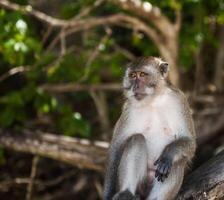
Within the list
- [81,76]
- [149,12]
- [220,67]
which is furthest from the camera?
[220,67]

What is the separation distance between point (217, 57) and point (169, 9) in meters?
1.49

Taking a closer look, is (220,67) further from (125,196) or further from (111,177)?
(125,196)

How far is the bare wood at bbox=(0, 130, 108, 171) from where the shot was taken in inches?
328

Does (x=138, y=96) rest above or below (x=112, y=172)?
above

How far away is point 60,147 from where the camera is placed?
8320 mm

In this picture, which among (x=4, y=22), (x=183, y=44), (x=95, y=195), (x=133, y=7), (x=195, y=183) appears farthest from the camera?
(x=95, y=195)

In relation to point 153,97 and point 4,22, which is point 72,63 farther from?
point 153,97

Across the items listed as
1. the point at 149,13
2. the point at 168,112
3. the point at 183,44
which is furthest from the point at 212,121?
the point at 168,112

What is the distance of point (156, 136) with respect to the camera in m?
6.25

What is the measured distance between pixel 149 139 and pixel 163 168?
647 mm

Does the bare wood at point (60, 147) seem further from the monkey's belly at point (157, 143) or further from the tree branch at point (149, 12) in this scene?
the monkey's belly at point (157, 143)

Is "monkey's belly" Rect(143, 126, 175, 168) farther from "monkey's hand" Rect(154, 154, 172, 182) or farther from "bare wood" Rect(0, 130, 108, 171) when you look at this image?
"bare wood" Rect(0, 130, 108, 171)

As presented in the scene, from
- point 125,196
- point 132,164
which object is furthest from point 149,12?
point 125,196

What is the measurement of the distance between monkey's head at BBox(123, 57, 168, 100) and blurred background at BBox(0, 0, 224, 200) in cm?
105
